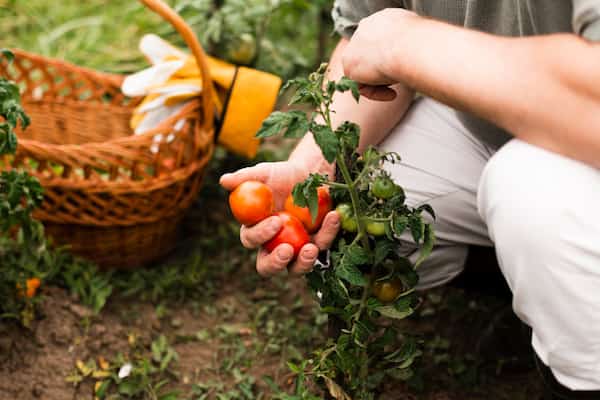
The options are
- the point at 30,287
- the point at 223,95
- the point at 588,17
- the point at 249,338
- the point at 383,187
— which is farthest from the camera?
the point at 223,95

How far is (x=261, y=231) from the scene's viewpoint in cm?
122

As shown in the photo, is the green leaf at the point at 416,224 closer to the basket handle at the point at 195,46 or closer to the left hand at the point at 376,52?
the left hand at the point at 376,52

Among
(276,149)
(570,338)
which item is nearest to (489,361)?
(570,338)

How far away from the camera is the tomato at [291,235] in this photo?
1.22 meters

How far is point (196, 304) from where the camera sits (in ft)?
6.42

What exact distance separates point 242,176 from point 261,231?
5.1 inches

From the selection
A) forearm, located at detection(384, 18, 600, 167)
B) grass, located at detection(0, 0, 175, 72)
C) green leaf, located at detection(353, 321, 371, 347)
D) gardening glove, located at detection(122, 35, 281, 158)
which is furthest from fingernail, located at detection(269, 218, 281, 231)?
grass, located at detection(0, 0, 175, 72)

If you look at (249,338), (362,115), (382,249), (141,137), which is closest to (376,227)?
(382,249)

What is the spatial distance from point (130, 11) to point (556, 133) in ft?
8.60

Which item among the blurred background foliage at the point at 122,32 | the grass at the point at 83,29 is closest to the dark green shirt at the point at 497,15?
the blurred background foliage at the point at 122,32

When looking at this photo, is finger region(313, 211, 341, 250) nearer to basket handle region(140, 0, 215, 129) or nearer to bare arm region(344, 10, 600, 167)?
bare arm region(344, 10, 600, 167)

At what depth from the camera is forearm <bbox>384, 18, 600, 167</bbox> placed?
0.96 meters

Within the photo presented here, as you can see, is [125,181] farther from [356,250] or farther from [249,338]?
[356,250]

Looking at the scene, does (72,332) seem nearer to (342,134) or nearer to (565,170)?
(342,134)
